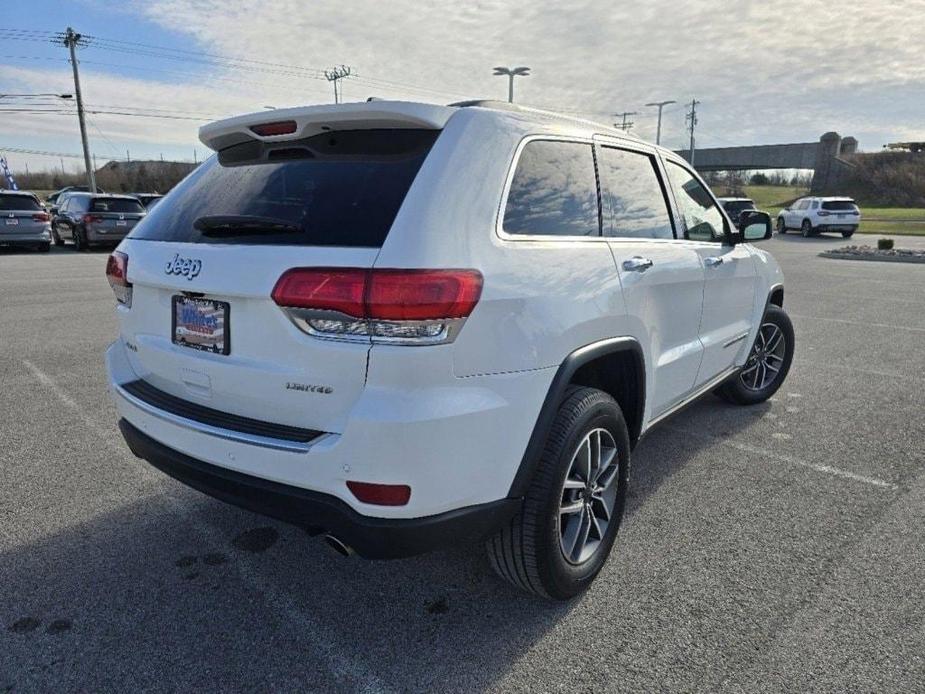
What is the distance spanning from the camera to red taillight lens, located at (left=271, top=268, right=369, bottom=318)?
75.2 inches

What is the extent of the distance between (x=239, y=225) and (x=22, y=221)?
1835 cm

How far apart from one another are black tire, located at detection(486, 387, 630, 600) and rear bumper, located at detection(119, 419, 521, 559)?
13 cm

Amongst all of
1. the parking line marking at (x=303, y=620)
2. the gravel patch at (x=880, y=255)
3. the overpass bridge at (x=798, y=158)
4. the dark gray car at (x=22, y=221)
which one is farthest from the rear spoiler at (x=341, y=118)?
the overpass bridge at (x=798, y=158)

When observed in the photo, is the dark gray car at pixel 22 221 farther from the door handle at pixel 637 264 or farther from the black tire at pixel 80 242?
the door handle at pixel 637 264

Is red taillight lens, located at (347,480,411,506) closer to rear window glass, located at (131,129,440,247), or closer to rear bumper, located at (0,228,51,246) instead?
rear window glass, located at (131,129,440,247)

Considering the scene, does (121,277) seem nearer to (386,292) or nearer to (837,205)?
(386,292)

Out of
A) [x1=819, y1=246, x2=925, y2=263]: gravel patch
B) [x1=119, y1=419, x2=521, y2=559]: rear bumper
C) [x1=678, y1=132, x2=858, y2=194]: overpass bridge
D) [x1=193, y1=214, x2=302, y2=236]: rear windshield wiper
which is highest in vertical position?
[x1=678, y1=132, x2=858, y2=194]: overpass bridge

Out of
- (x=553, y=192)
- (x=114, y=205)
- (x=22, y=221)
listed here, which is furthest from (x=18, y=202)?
(x=553, y=192)

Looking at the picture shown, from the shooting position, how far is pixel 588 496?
2646 millimetres

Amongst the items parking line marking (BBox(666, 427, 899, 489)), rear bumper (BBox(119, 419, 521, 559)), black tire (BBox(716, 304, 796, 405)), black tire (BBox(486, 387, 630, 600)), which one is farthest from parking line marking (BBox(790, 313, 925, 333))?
rear bumper (BBox(119, 419, 521, 559))

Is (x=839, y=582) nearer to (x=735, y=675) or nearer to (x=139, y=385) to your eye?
(x=735, y=675)

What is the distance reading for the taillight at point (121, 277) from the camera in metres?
2.70

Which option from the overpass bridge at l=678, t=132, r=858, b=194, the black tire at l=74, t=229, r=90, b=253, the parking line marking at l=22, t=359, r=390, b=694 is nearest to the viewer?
the parking line marking at l=22, t=359, r=390, b=694

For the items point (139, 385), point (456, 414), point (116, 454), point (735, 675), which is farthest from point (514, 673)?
point (116, 454)
